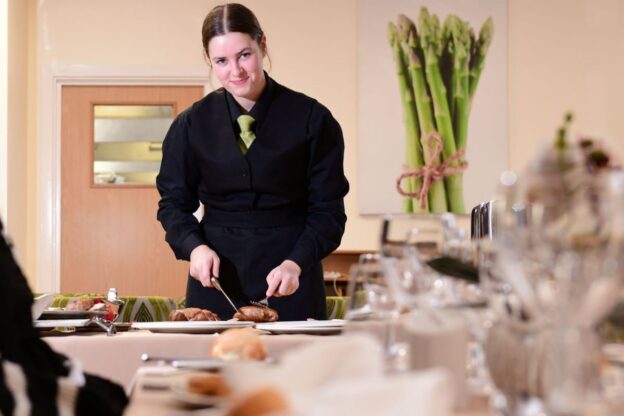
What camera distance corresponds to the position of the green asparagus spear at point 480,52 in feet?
18.0

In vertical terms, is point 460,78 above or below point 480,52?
below

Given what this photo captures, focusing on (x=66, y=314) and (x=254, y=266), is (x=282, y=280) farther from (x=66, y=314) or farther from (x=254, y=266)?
(x=66, y=314)

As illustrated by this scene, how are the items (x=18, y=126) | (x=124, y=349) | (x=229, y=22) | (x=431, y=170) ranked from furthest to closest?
(x=431, y=170), (x=18, y=126), (x=229, y=22), (x=124, y=349)

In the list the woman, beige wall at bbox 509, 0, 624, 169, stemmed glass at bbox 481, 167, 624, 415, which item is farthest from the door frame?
stemmed glass at bbox 481, 167, 624, 415

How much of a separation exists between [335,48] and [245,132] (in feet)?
10.3

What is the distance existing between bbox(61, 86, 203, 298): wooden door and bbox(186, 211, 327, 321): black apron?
10.2 ft

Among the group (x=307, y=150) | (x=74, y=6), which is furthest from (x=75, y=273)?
(x=307, y=150)

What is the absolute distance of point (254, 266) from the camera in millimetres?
2412

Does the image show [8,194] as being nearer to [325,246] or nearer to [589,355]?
[325,246]

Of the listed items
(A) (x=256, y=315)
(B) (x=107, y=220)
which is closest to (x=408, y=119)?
(B) (x=107, y=220)

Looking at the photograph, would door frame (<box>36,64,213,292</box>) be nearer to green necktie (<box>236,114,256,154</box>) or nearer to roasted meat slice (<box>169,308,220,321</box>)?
green necktie (<box>236,114,256,154</box>)

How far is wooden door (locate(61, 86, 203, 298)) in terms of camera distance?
5523mm

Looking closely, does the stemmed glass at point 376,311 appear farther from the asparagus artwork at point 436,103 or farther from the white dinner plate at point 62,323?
the asparagus artwork at point 436,103

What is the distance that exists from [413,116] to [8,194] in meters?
2.24
